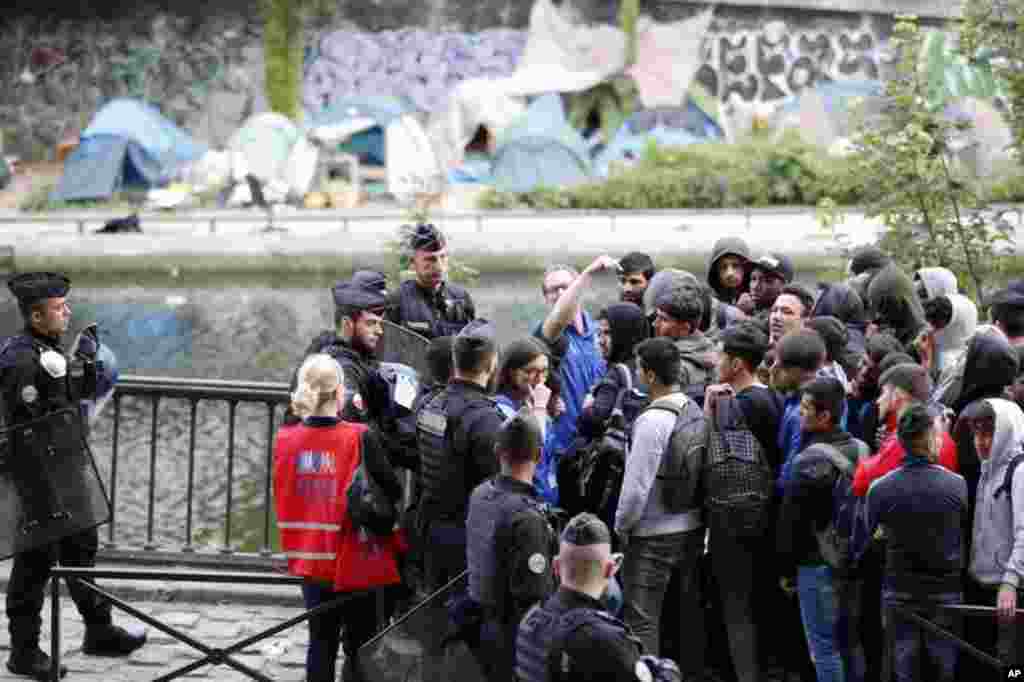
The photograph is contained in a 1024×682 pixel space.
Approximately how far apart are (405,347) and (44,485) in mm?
1954

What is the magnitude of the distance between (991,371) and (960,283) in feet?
17.2

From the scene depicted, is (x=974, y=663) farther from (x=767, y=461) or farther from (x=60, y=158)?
(x=60, y=158)

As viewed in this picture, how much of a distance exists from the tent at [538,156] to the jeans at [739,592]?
90.5 ft

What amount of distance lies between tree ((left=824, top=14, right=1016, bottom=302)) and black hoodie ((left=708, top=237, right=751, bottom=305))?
6.67ft

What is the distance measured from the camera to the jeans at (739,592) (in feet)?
27.7

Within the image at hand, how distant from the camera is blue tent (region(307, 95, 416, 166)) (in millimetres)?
38625

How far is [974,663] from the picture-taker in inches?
318

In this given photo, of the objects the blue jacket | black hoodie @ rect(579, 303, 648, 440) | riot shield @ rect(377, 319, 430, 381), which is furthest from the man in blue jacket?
riot shield @ rect(377, 319, 430, 381)

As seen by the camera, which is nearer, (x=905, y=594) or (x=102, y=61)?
(x=905, y=594)

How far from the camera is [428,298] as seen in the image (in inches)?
408

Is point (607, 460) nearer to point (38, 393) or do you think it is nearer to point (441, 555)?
point (441, 555)

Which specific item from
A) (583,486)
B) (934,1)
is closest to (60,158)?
(934,1)

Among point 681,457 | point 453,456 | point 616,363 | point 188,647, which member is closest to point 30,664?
point 188,647

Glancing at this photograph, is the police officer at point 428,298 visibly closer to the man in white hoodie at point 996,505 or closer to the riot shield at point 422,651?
the riot shield at point 422,651
